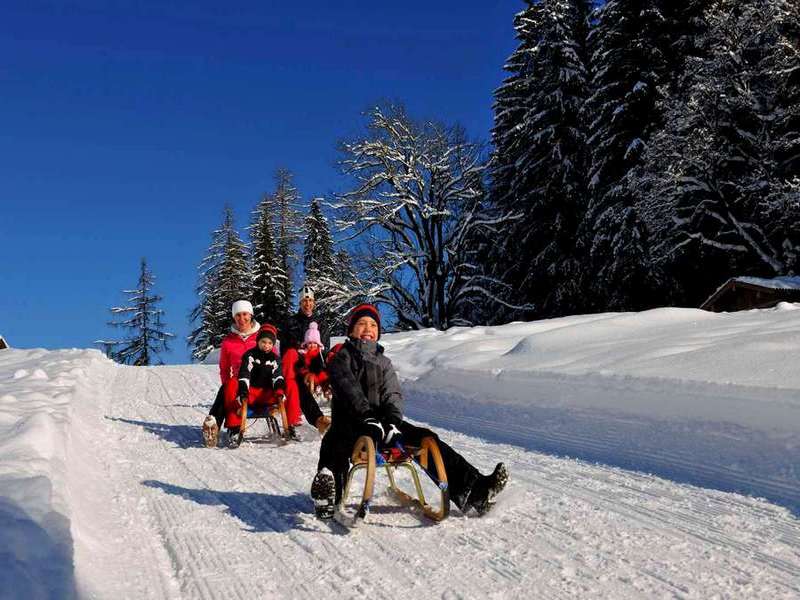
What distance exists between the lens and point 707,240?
62.3ft

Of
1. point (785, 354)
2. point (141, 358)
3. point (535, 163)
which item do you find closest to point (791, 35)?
point (535, 163)

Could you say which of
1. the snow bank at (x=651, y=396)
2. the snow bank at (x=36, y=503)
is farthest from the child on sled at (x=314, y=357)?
the snow bank at (x=36, y=503)

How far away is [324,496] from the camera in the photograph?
12.3ft

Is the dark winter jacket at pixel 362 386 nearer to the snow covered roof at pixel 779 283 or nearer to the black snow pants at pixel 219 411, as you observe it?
the black snow pants at pixel 219 411

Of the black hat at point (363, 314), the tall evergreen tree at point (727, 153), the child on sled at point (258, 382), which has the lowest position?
the child on sled at point (258, 382)

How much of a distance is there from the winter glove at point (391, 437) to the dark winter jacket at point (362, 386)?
10 centimetres

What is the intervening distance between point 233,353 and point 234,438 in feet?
3.72

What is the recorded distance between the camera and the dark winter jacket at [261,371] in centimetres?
698

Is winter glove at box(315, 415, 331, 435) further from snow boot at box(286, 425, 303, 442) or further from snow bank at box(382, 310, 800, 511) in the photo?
snow bank at box(382, 310, 800, 511)

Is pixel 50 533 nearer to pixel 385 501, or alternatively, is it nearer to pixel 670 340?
pixel 385 501

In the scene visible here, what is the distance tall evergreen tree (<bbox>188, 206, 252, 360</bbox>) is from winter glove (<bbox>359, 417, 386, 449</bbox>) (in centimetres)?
3706

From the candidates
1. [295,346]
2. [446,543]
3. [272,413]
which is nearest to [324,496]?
[446,543]

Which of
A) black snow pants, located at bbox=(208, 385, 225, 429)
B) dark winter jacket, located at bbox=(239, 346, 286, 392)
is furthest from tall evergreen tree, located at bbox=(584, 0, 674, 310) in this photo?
black snow pants, located at bbox=(208, 385, 225, 429)

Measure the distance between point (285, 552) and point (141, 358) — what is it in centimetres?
4807
